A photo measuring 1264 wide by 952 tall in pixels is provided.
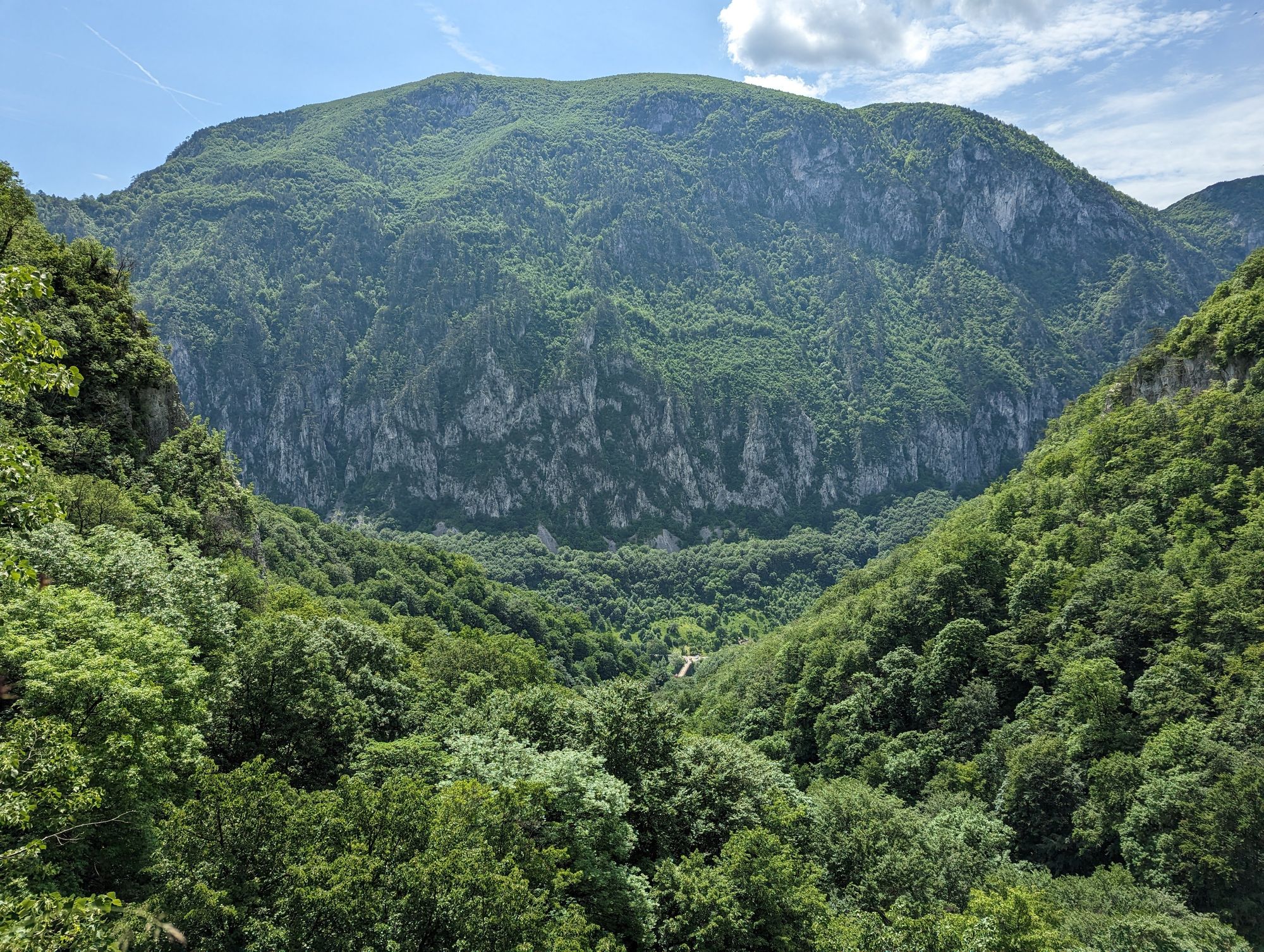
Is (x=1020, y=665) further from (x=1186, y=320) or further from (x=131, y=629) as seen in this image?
(x=131, y=629)

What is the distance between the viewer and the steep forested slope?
124ft

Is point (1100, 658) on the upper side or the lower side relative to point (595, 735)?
lower

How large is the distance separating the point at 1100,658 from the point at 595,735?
1486 inches

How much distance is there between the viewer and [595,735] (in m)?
30.2

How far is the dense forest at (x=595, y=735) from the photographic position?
1745cm

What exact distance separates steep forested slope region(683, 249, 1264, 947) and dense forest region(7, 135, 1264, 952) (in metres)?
0.25

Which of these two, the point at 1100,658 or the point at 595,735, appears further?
the point at 1100,658

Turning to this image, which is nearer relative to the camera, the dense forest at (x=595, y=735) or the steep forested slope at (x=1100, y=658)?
the dense forest at (x=595, y=735)

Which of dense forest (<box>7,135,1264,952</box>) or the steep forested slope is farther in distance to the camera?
the steep forested slope

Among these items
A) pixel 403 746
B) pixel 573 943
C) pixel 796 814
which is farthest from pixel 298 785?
pixel 796 814

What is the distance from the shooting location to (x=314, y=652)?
105ft

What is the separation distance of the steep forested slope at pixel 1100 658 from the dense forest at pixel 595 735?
0.25 metres

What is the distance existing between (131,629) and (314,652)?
399 inches

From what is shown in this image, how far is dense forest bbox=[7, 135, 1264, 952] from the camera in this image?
17.5 metres
